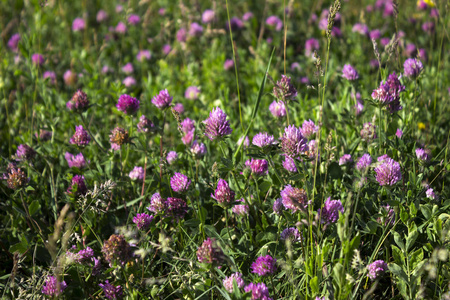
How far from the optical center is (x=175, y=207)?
5.73ft

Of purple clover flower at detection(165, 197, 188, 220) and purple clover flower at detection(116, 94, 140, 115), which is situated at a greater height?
purple clover flower at detection(116, 94, 140, 115)

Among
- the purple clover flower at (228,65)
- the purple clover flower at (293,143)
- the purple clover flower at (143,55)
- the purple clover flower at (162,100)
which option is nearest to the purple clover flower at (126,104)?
the purple clover flower at (162,100)

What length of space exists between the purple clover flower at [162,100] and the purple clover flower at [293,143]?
2.26 feet

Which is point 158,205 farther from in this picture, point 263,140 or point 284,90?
point 284,90

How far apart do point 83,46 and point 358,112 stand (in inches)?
120

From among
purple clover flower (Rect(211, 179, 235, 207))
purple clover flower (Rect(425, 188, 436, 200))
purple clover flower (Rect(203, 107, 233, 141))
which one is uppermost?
purple clover flower (Rect(203, 107, 233, 141))

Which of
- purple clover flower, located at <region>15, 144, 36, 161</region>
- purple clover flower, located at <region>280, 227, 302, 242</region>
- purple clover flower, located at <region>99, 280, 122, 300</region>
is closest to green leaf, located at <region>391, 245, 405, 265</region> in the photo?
purple clover flower, located at <region>280, 227, 302, 242</region>

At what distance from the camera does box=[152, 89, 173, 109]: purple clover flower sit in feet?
6.79

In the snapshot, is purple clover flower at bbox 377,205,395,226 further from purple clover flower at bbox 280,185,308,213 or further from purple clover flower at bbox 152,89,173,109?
purple clover flower at bbox 152,89,173,109

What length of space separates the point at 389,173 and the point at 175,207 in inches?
32.4

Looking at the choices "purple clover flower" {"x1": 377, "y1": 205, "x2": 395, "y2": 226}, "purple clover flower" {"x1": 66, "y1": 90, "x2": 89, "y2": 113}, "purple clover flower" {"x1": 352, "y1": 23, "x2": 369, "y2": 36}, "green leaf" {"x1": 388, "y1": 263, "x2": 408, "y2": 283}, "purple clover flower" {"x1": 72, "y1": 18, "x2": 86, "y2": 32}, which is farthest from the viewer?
"purple clover flower" {"x1": 72, "y1": 18, "x2": 86, "y2": 32}

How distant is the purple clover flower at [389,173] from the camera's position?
162cm

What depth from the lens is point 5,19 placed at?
4.59 m

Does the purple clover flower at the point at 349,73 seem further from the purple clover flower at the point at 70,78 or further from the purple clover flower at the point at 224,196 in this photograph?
the purple clover flower at the point at 70,78
